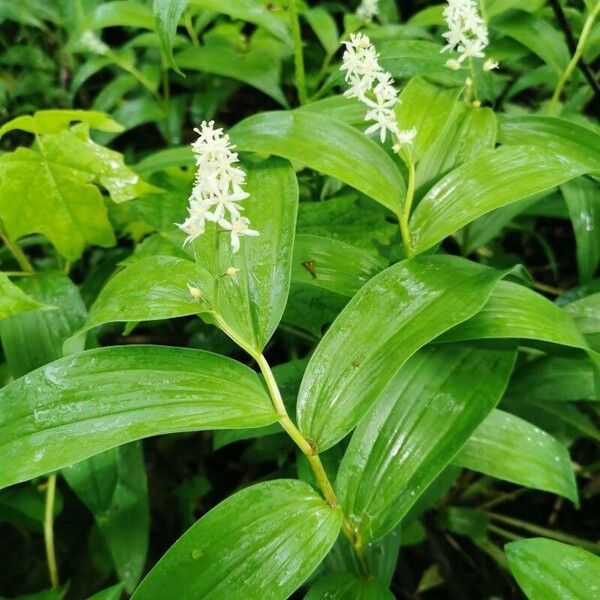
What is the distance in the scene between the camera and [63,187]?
96cm

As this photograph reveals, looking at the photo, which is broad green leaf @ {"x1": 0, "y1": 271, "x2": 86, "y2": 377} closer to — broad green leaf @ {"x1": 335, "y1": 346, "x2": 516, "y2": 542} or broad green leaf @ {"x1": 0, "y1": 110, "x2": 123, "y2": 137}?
broad green leaf @ {"x1": 0, "y1": 110, "x2": 123, "y2": 137}

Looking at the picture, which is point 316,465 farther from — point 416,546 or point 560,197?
point 560,197

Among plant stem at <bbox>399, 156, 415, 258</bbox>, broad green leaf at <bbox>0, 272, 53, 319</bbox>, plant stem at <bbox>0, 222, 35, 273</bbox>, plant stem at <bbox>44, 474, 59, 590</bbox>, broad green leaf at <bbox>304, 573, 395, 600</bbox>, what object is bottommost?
plant stem at <bbox>44, 474, 59, 590</bbox>

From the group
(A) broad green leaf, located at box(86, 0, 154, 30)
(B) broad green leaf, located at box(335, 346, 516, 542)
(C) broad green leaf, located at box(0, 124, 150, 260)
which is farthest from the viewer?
(A) broad green leaf, located at box(86, 0, 154, 30)

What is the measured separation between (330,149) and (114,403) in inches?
18.8

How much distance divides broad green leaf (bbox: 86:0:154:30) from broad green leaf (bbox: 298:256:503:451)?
0.88 metres

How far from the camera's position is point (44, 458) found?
60 centimetres

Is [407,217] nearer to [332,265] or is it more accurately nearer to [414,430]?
[332,265]

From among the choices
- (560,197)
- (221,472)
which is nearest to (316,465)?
(221,472)

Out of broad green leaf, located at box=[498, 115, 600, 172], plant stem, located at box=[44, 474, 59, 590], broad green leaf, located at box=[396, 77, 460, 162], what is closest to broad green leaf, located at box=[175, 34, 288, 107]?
broad green leaf, located at box=[396, 77, 460, 162]

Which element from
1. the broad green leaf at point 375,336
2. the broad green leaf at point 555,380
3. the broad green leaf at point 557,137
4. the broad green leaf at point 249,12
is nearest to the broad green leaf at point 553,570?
the broad green leaf at point 375,336

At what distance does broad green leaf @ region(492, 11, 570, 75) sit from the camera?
3.56 feet

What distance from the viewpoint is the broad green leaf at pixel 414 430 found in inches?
Answer: 27.7

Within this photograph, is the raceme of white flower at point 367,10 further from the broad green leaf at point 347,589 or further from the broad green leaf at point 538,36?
the broad green leaf at point 347,589
